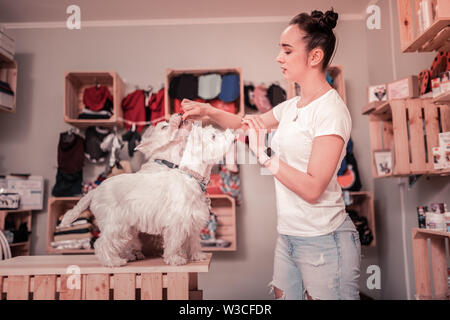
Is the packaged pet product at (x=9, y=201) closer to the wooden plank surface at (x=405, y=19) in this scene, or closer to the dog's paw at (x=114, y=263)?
the dog's paw at (x=114, y=263)

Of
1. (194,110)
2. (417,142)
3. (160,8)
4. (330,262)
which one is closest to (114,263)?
(194,110)

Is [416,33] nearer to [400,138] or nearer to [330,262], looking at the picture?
[400,138]

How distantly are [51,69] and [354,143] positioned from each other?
2226 millimetres

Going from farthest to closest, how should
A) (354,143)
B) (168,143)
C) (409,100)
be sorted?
(354,143), (409,100), (168,143)

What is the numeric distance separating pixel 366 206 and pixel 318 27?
2.07m

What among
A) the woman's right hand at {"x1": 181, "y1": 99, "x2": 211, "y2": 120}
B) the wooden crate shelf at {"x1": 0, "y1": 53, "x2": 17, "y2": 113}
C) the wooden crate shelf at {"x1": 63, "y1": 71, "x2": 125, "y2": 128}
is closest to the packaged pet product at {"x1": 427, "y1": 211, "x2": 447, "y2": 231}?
the woman's right hand at {"x1": 181, "y1": 99, "x2": 211, "y2": 120}

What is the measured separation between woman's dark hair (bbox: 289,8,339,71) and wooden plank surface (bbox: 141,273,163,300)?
2.57 ft

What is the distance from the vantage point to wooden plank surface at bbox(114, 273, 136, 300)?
1002 millimetres

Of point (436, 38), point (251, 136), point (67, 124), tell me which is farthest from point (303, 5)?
point (67, 124)

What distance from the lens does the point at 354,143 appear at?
8.36 feet

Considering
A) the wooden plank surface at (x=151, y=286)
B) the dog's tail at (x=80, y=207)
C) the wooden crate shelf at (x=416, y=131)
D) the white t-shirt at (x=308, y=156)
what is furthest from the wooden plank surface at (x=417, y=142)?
the dog's tail at (x=80, y=207)

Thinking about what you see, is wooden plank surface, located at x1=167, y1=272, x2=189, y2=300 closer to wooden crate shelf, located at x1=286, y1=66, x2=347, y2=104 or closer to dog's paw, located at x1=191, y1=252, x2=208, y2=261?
dog's paw, located at x1=191, y1=252, x2=208, y2=261
